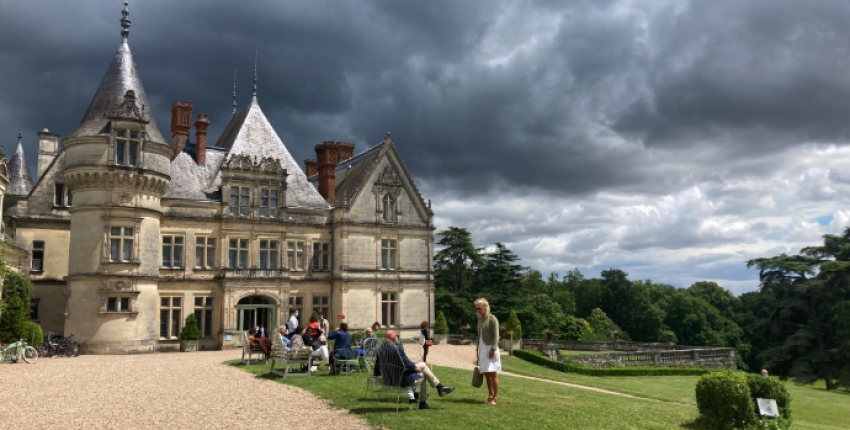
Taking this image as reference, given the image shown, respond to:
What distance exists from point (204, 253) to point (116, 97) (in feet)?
29.0

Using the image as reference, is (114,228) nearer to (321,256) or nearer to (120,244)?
(120,244)

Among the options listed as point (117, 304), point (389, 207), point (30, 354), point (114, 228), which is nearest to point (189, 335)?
point (117, 304)

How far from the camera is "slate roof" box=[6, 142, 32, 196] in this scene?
110ft

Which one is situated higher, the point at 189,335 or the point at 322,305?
the point at 322,305

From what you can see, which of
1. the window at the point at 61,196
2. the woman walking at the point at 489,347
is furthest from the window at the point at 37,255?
the woman walking at the point at 489,347

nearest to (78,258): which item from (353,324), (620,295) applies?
(353,324)

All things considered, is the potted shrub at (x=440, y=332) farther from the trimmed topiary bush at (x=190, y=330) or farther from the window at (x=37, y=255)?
the window at (x=37, y=255)

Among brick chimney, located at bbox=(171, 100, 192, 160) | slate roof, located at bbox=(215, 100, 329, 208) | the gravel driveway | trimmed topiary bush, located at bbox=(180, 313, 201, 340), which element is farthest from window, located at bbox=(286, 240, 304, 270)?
the gravel driveway

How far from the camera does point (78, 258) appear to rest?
28609 mm

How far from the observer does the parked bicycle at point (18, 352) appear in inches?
855

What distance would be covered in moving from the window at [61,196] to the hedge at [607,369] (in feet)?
82.8

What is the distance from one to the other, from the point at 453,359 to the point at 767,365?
3413cm

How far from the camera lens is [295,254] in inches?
1385

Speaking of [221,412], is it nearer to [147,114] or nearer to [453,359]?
[453,359]
